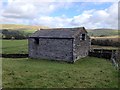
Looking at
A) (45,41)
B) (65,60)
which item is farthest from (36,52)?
(65,60)

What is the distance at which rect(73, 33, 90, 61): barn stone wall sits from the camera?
33812 millimetres

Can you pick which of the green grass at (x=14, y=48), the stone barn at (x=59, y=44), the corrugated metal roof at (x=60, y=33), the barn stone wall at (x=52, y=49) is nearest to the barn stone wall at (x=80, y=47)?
the stone barn at (x=59, y=44)

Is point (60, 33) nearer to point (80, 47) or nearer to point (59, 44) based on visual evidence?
point (59, 44)

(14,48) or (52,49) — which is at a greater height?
(52,49)

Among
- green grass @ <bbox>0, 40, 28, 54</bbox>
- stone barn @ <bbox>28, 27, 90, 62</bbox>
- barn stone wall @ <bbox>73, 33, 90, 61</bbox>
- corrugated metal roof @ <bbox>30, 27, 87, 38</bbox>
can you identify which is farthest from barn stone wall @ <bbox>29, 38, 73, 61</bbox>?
green grass @ <bbox>0, 40, 28, 54</bbox>

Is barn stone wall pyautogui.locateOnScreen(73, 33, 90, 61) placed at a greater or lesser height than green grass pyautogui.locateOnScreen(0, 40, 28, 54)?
greater

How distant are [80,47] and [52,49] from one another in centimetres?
463

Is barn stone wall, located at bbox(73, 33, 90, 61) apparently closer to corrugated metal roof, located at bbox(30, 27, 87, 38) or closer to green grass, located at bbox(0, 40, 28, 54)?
corrugated metal roof, located at bbox(30, 27, 87, 38)

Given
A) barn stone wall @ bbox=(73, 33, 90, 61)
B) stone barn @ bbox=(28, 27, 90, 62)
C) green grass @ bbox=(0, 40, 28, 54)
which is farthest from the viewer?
green grass @ bbox=(0, 40, 28, 54)

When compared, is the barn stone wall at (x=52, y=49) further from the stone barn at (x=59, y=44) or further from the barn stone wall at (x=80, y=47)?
the barn stone wall at (x=80, y=47)

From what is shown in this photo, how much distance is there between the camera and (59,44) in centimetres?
3444

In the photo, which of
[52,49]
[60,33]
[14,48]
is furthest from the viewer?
[14,48]

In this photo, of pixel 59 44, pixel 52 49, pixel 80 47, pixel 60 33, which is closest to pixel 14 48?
pixel 52 49

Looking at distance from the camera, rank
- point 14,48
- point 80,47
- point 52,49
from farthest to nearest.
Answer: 1. point 14,48
2. point 80,47
3. point 52,49
